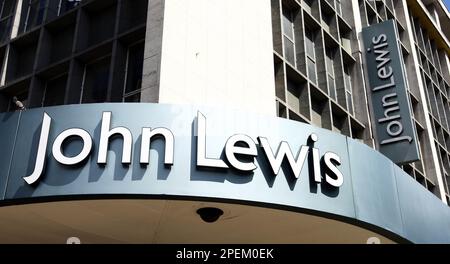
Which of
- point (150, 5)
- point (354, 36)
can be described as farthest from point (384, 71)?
point (150, 5)

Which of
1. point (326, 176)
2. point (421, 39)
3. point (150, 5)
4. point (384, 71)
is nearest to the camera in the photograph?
point (326, 176)

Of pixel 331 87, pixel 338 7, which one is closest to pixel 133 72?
pixel 331 87

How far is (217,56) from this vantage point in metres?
13.0

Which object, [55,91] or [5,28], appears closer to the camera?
[55,91]

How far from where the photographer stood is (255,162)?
972 centimetres

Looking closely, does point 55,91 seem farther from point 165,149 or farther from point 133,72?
point 165,149

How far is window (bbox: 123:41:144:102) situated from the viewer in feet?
44.5

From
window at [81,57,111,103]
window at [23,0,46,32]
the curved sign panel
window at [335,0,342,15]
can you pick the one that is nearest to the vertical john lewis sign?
window at [335,0,342,15]

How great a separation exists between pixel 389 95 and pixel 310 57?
366 centimetres

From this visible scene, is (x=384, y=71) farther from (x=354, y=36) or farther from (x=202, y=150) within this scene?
(x=202, y=150)

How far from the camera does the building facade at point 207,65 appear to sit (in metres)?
11.5

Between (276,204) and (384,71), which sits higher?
(384,71)

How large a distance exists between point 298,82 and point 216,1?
5.15 meters
